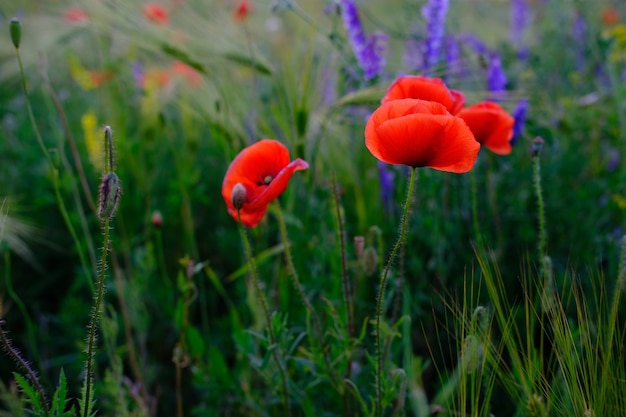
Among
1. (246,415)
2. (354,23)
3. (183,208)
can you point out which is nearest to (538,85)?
(354,23)

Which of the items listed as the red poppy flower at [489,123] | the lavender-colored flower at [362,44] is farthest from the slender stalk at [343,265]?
the lavender-colored flower at [362,44]

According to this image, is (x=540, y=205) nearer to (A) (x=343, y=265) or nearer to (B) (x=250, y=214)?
(A) (x=343, y=265)

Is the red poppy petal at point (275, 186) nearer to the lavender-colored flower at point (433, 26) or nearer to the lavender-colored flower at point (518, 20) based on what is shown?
the lavender-colored flower at point (433, 26)

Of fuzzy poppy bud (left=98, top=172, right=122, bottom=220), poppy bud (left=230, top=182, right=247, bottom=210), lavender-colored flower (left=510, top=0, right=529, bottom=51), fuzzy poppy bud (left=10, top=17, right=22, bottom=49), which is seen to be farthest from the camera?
lavender-colored flower (left=510, top=0, right=529, bottom=51)

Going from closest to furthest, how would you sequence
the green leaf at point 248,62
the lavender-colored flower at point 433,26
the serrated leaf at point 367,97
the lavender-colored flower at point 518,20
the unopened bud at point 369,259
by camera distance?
the unopened bud at point 369,259
the serrated leaf at point 367,97
the lavender-colored flower at point 433,26
the green leaf at point 248,62
the lavender-colored flower at point 518,20

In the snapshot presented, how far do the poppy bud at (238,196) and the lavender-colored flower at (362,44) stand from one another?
26.1 inches

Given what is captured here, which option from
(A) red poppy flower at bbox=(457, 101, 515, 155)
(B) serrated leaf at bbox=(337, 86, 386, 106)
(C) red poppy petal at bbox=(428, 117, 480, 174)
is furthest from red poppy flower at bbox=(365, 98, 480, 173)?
(B) serrated leaf at bbox=(337, 86, 386, 106)

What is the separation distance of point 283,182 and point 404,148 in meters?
0.19

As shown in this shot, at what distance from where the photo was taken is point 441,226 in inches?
60.4

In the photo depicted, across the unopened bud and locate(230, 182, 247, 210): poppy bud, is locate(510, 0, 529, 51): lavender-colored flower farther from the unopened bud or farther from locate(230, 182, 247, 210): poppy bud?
locate(230, 182, 247, 210): poppy bud

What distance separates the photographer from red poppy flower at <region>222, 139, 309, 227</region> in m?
0.90

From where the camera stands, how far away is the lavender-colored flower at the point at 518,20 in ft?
7.90

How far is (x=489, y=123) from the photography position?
105 cm

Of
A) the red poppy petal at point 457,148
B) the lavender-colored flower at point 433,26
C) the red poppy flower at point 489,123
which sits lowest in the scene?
the red poppy petal at point 457,148
